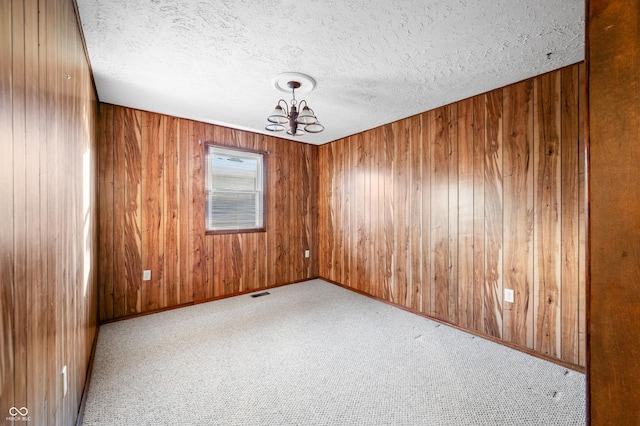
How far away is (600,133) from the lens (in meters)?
0.68

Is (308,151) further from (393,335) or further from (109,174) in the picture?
(393,335)

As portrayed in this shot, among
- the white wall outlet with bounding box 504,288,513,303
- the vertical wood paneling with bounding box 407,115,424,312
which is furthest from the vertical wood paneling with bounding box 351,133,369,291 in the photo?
the white wall outlet with bounding box 504,288,513,303

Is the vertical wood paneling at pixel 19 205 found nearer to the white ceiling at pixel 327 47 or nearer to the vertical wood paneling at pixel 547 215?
the white ceiling at pixel 327 47

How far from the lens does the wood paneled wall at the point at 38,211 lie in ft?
2.29

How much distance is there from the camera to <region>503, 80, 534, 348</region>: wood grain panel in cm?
235

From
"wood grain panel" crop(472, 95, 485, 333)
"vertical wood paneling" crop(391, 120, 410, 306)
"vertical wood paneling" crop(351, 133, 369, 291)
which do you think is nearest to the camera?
"wood grain panel" crop(472, 95, 485, 333)

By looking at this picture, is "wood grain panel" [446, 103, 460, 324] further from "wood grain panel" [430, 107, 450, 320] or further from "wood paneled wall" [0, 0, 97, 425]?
"wood paneled wall" [0, 0, 97, 425]

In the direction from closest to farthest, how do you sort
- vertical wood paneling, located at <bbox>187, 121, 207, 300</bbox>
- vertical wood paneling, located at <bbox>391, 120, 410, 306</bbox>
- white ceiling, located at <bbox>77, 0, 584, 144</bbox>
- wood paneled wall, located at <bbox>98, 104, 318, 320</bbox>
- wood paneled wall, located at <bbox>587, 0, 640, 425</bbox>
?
1. wood paneled wall, located at <bbox>587, 0, 640, 425</bbox>
2. white ceiling, located at <bbox>77, 0, 584, 144</bbox>
3. wood paneled wall, located at <bbox>98, 104, 318, 320</bbox>
4. vertical wood paneling, located at <bbox>391, 120, 410, 306</bbox>
5. vertical wood paneling, located at <bbox>187, 121, 207, 300</bbox>

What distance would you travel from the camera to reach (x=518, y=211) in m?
2.42

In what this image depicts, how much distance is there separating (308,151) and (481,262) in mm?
3117

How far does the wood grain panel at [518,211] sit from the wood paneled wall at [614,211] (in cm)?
202

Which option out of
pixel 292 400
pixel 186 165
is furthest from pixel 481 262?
pixel 186 165

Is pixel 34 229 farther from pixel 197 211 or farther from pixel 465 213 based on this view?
pixel 465 213

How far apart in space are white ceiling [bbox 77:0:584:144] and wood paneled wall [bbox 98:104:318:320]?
1.70 feet
